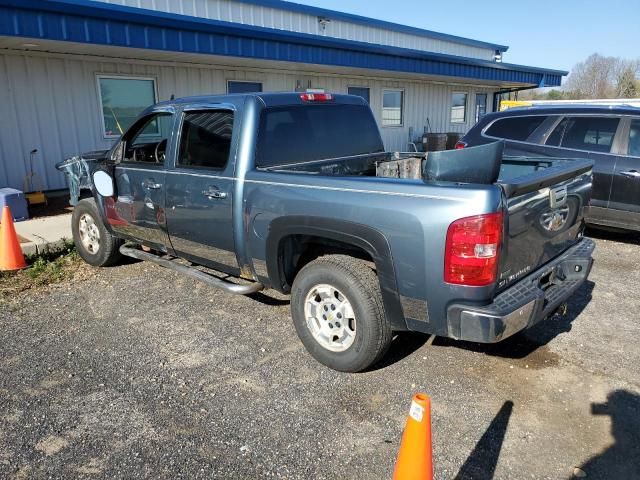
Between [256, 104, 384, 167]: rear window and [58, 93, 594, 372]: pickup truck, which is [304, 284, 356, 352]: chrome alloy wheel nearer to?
[58, 93, 594, 372]: pickup truck

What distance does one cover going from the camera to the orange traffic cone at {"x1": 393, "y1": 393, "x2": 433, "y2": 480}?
196 centimetres

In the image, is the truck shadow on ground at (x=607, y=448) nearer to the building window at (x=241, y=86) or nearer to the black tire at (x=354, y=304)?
the black tire at (x=354, y=304)

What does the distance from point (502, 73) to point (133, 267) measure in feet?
47.8

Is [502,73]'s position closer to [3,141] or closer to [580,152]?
[580,152]

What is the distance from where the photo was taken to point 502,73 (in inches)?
649

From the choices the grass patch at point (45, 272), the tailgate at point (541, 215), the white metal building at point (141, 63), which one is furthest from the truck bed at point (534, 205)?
the white metal building at point (141, 63)

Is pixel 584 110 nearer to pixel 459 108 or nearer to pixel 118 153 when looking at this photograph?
pixel 118 153

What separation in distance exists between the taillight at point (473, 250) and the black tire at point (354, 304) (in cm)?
58

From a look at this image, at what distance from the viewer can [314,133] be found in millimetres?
4270

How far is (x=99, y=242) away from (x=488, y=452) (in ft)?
15.4

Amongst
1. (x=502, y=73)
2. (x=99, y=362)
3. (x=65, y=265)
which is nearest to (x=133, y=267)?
(x=65, y=265)

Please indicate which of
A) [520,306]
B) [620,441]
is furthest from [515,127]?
[620,441]

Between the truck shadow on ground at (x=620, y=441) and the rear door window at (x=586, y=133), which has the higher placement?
the rear door window at (x=586, y=133)

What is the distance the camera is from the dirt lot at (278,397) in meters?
2.68
